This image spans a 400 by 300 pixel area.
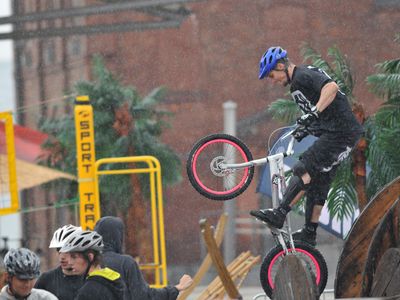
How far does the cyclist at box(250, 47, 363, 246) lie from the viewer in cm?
990

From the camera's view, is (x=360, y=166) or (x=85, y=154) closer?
(x=360, y=166)

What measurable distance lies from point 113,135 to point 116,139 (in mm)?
100

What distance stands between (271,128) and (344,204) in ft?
87.2

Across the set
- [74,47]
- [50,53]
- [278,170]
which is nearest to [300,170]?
[278,170]

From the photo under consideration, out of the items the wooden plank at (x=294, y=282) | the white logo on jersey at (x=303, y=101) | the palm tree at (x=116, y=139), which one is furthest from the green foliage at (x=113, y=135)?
the wooden plank at (x=294, y=282)

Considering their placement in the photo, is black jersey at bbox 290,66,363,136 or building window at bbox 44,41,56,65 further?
building window at bbox 44,41,56,65

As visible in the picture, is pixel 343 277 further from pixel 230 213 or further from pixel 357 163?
pixel 230 213

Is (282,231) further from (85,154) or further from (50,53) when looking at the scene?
(50,53)

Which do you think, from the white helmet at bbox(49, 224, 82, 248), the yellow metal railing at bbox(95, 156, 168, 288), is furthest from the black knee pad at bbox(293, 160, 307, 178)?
the yellow metal railing at bbox(95, 156, 168, 288)

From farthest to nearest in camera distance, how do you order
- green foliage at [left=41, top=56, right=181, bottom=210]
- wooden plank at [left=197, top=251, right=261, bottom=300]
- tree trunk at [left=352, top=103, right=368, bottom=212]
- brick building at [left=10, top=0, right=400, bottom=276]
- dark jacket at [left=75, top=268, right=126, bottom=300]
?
brick building at [left=10, top=0, right=400, bottom=276] → green foliage at [left=41, top=56, right=181, bottom=210] → wooden plank at [left=197, top=251, right=261, bottom=300] → tree trunk at [left=352, top=103, right=368, bottom=212] → dark jacket at [left=75, top=268, right=126, bottom=300]

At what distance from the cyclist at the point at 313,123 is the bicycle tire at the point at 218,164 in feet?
1.04

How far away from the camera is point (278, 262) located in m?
10.4

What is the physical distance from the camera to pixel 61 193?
2802 cm

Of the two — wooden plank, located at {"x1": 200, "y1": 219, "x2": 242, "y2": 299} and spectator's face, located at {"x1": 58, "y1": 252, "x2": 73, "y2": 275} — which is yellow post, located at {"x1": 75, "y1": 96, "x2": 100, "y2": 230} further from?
spectator's face, located at {"x1": 58, "y1": 252, "x2": 73, "y2": 275}
